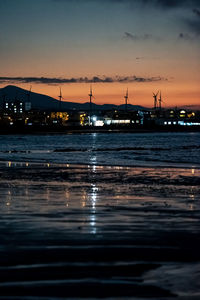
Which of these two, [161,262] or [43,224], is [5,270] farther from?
[43,224]

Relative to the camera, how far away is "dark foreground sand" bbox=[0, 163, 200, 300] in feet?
22.7

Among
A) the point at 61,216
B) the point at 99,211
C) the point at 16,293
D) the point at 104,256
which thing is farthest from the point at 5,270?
the point at 99,211

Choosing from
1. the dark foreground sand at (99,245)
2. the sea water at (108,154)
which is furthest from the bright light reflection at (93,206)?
the sea water at (108,154)

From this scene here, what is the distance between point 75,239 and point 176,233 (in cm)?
202

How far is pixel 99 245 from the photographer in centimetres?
948

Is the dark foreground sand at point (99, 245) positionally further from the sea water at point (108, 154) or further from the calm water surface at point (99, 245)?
the sea water at point (108, 154)

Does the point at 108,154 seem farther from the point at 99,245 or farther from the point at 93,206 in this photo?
the point at 99,245

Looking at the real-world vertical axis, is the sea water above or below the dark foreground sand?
above

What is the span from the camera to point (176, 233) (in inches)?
416

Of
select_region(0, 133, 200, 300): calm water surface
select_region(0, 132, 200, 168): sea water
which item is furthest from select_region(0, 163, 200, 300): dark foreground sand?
select_region(0, 132, 200, 168): sea water

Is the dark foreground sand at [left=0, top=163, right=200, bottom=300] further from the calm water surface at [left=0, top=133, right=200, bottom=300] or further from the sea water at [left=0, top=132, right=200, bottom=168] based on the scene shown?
the sea water at [left=0, top=132, right=200, bottom=168]

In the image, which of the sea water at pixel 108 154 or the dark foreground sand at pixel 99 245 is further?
the sea water at pixel 108 154

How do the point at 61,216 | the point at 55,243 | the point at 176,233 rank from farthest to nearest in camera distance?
the point at 61,216 < the point at 176,233 < the point at 55,243

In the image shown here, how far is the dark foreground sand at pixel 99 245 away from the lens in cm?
692
